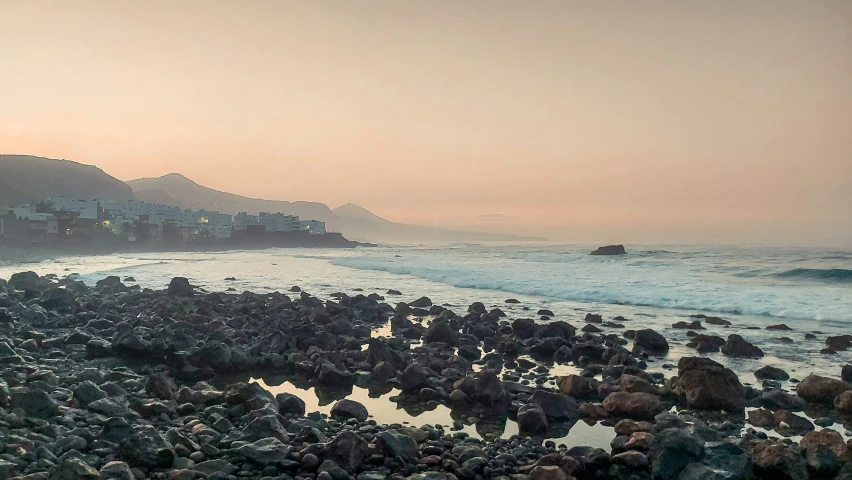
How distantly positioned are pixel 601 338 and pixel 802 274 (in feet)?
78.3

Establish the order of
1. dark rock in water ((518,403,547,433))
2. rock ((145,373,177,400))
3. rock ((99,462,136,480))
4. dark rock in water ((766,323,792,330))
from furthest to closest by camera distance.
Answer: dark rock in water ((766,323,792,330))
rock ((145,373,177,400))
dark rock in water ((518,403,547,433))
rock ((99,462,136,480))

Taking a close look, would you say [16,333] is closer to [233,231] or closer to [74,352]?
[74,352]

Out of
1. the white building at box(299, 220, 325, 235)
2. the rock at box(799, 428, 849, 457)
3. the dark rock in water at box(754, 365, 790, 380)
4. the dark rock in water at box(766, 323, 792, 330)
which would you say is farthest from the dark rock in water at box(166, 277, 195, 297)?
the white building at box(299, 220, 325, 235)

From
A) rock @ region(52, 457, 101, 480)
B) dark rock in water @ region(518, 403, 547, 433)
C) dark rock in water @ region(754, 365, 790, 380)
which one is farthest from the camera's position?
dark rock in water @ region(754, 365, 790, 380)

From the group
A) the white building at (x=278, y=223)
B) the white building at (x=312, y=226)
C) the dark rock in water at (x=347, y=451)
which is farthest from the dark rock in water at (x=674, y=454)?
the white building at (x=312, y=226)

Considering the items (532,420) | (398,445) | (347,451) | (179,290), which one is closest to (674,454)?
(532,420)

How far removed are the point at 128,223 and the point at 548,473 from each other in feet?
326

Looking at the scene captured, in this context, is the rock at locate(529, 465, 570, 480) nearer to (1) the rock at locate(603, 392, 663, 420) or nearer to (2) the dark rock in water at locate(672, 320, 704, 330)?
(1) the rock at locate(603, 392, 663, 420)

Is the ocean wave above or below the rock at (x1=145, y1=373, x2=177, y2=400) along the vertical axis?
above

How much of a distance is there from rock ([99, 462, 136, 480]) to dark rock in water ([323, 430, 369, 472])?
1.62 metres

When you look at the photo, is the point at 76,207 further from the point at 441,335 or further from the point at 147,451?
the point at 147,451

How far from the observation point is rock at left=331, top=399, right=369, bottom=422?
668cm

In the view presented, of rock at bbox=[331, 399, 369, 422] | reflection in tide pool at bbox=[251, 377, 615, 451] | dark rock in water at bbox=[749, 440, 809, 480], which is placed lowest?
reflection in tide pool at bbox=[251, 377, 615, 451]

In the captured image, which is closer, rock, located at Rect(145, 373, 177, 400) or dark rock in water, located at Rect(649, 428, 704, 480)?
dark rock in water, located at Rect(649, 428, 704, 480)
